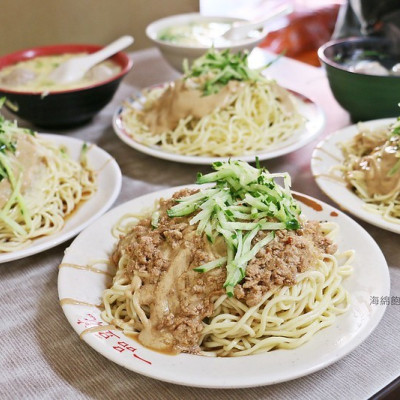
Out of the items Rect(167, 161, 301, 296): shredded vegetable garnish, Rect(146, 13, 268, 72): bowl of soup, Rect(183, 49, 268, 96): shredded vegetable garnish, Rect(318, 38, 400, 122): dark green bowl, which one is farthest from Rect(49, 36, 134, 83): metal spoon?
Rect(167, 161, 301, 296): shredded vegetable garnish

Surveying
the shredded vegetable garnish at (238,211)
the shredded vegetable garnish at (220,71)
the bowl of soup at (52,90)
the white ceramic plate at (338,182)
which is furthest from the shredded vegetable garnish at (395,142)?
the bowl of soup at (52,90)

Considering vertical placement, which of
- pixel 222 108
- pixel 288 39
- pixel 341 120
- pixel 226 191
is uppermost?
pixel 226 191

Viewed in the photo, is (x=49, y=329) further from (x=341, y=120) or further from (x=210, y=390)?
(x=341, y=120)

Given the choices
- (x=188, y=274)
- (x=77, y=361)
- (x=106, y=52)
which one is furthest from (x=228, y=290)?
(x=106, y=52)

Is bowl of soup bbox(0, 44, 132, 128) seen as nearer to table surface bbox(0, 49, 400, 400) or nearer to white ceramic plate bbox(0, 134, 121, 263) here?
white ceramic plate bbox(0, 134, 121, 263)

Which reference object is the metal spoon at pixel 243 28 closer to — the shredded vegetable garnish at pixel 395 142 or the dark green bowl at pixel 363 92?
the dark green bowl at pixel 363 92

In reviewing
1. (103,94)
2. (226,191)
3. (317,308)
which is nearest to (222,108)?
(103,94)
